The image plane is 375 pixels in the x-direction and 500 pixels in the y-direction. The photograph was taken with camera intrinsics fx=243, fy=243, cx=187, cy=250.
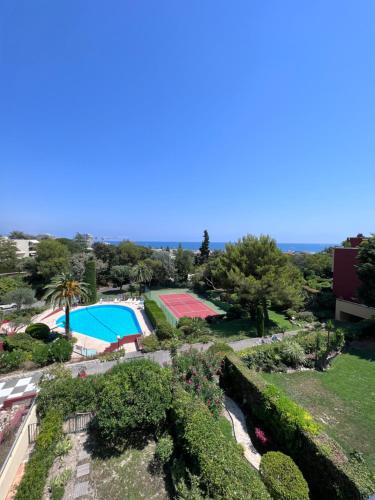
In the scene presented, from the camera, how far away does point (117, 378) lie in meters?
8.84

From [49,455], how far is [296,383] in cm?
1027

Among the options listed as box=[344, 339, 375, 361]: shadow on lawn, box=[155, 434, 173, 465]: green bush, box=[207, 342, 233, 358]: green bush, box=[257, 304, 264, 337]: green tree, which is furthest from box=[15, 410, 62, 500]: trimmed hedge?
box=[344, 339, 375, 361]: shadow on lawn

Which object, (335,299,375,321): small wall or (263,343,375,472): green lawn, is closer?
(263,343,375,472): green lawn

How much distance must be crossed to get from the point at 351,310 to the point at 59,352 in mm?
22471

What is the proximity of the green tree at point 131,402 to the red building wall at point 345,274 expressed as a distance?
65.4ft

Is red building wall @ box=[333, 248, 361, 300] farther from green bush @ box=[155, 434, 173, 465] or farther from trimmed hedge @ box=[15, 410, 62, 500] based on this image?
trimmed hedge @ box=[15, 410, 62, 500]

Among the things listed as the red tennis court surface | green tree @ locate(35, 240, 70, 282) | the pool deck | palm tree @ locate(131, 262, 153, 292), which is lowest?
the pool deck

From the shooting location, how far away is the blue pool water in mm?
22125

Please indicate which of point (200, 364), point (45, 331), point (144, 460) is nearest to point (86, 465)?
point (144, 460)

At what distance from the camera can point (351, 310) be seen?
20625 mm

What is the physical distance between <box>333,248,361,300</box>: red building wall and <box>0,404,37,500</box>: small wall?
23906 mm

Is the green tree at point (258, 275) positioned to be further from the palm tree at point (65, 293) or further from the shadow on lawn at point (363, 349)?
the palm tree at point (65, 293)

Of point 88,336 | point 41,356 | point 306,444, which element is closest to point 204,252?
point 88,336

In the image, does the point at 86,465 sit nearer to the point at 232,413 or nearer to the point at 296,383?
the point at 232,413
